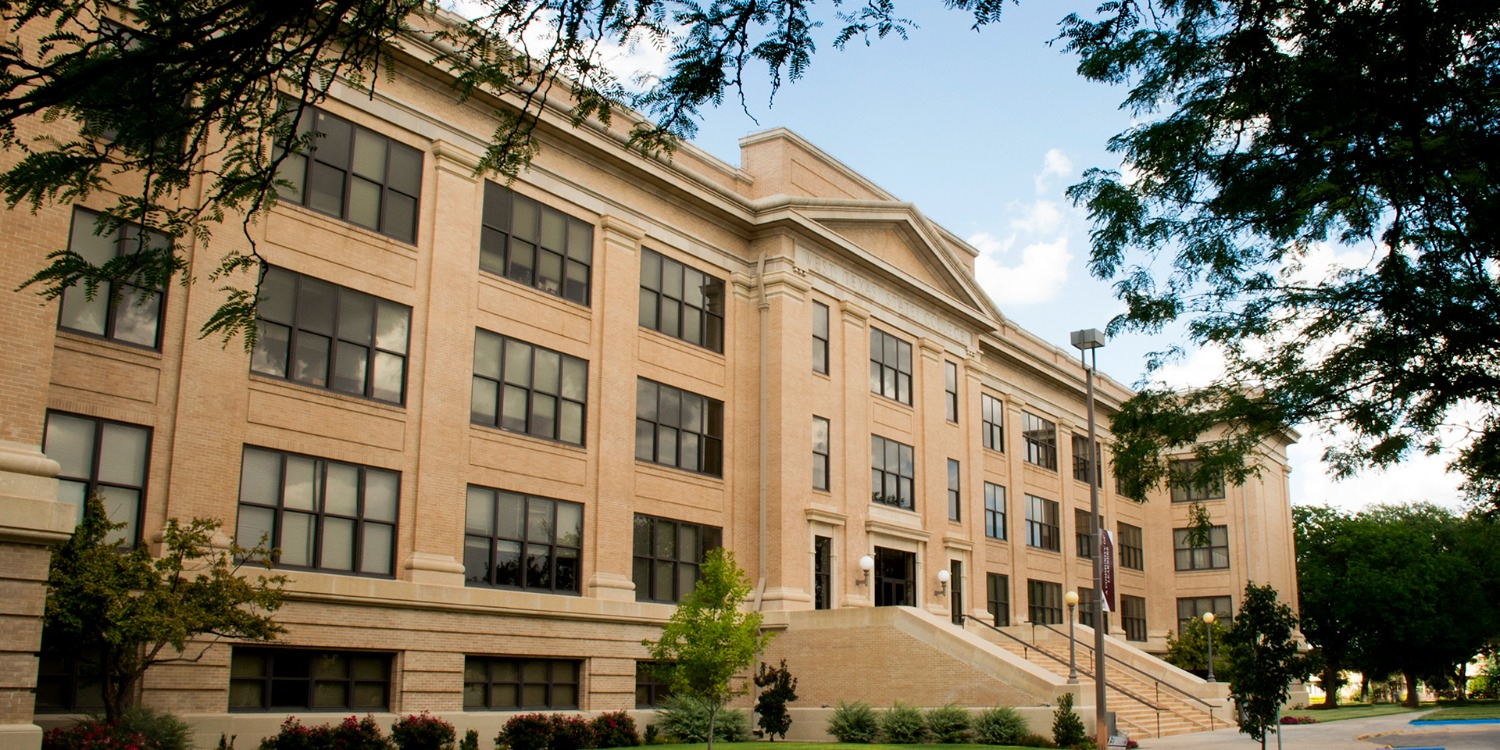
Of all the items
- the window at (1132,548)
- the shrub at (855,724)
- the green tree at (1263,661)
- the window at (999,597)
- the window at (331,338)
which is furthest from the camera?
the window at (1132,548)

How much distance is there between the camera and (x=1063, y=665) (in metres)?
43.0

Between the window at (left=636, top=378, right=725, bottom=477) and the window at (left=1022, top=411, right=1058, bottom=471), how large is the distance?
A: 22.0 metres

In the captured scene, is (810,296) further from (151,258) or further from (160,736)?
(151,258)

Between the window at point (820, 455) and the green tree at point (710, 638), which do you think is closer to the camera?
the green tree at point (710, 638)

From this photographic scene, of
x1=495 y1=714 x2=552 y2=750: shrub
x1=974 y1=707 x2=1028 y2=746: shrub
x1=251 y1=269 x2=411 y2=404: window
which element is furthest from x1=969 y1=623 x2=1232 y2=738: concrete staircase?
x1=251 y1=269 x2=411 y2=404: window

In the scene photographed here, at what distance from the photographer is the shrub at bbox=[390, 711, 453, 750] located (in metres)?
25.9

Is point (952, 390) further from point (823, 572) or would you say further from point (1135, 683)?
point (1135, 683)

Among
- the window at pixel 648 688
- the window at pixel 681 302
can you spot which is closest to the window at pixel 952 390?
the window at pixel 681 302

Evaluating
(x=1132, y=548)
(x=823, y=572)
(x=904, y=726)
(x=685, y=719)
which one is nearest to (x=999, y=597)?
(x=823, y=572)

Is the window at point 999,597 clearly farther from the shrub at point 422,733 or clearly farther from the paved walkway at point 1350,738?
the shrub at point 422,733

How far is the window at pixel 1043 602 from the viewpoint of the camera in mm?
52750

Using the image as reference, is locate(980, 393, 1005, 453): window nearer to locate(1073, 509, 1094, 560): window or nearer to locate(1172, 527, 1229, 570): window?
locate(1073, 509, 1094, 560): window

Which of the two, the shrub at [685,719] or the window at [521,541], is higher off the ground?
the window at [521,541]

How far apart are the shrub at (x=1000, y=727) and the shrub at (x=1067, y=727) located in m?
0.83
